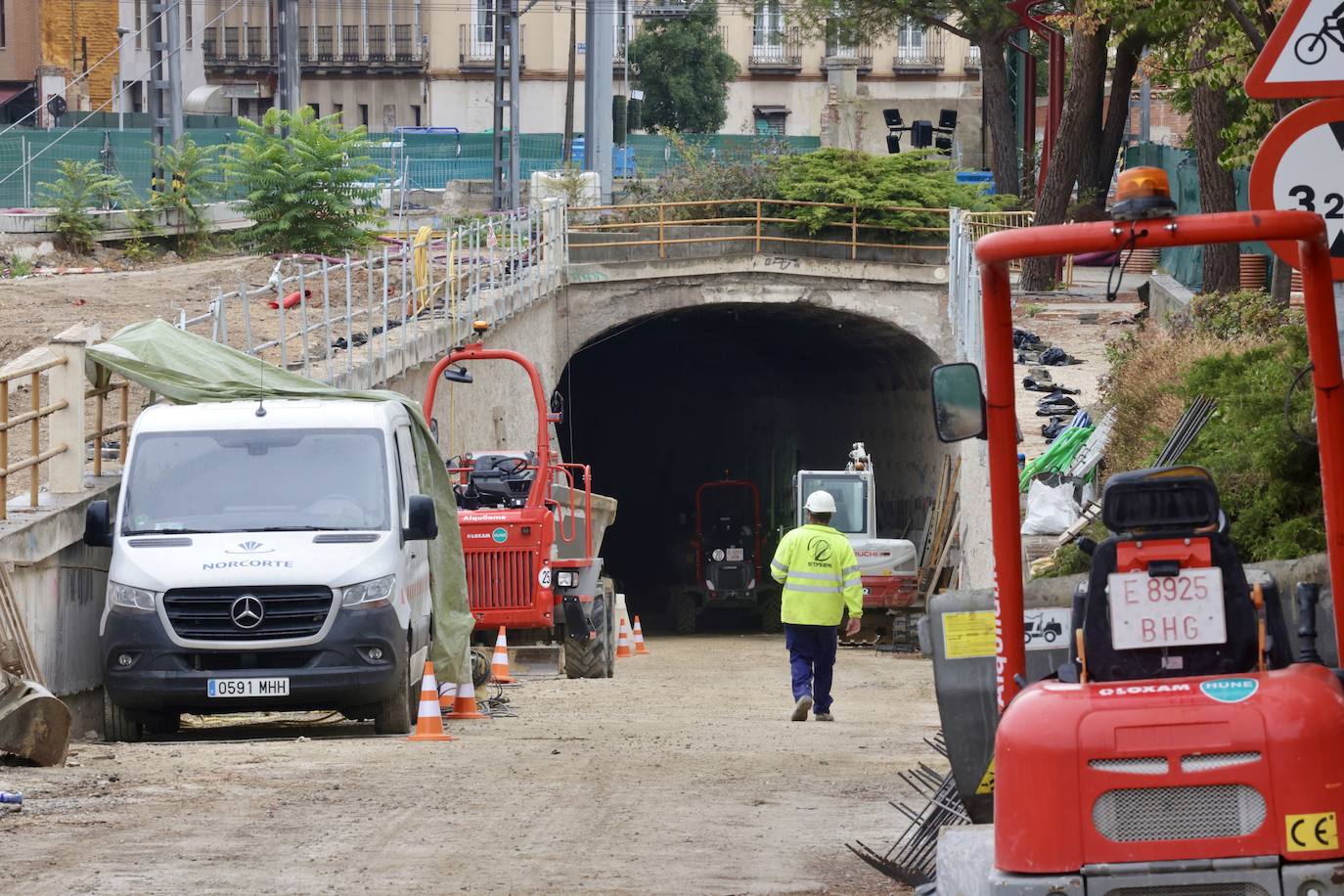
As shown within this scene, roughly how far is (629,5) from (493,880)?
65389 mm

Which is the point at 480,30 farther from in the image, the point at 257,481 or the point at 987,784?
the point at 987,784

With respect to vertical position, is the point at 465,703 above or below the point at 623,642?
above

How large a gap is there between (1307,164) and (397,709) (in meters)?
8.30

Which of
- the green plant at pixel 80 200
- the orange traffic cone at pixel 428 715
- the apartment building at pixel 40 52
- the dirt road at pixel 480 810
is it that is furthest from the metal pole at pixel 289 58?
the dirt road at pixel 480 810

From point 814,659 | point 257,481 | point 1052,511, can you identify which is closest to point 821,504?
point 814,659

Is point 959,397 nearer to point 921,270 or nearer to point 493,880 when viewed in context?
point 493,880

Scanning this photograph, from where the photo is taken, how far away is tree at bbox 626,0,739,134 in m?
70.5

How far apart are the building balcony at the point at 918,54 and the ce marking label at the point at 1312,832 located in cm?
7322

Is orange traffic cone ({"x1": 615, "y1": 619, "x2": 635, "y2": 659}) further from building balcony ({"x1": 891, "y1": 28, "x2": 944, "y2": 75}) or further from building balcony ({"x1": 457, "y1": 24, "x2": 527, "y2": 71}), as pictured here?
building balcony ({"x1": 891, "y1": 28, "x2": 944, "y2": 75})

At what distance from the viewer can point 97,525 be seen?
42.7 feet

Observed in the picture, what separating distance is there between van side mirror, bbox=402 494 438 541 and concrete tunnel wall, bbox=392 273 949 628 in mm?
16724

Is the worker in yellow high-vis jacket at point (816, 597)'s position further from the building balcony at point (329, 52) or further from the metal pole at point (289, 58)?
the building balcony at point (329, 52)

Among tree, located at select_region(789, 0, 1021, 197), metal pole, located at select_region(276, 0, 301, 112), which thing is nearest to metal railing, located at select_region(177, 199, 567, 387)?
metal pole, located at select_region(276, 0, 301, 112)

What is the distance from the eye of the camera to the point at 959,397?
5895 mm
